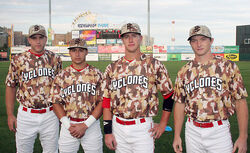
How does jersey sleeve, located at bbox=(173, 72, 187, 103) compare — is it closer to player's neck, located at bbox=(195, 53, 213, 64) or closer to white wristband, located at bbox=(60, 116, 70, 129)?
player's neck, located at bbox=(195, 53, 213, 64)

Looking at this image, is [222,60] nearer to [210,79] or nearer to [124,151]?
[210,79]

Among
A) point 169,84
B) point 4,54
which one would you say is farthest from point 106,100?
point 4,54

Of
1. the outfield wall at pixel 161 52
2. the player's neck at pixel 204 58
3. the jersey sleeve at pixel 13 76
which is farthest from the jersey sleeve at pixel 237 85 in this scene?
the outfield wall at pixel 161 52

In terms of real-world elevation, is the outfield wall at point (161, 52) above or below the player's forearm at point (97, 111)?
above

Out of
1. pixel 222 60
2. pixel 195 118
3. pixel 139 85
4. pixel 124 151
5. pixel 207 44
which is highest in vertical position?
pixel 207 44

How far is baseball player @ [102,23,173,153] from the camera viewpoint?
3398 millimetres

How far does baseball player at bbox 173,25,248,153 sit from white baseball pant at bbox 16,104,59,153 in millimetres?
2017

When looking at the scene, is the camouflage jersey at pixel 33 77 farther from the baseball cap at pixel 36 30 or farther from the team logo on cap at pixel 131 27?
the team logo on cap at pixel 131 27

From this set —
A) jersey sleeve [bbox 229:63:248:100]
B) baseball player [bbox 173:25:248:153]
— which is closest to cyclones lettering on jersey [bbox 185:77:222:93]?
baseball player [bbox 173:25:248:153]

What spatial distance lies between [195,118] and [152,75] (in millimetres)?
772

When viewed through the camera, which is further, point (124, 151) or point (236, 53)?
point (236, 53)

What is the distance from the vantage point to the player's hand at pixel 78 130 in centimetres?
369

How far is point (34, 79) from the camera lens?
167 inches

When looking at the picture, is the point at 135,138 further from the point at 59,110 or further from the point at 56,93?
the point at 56,93
